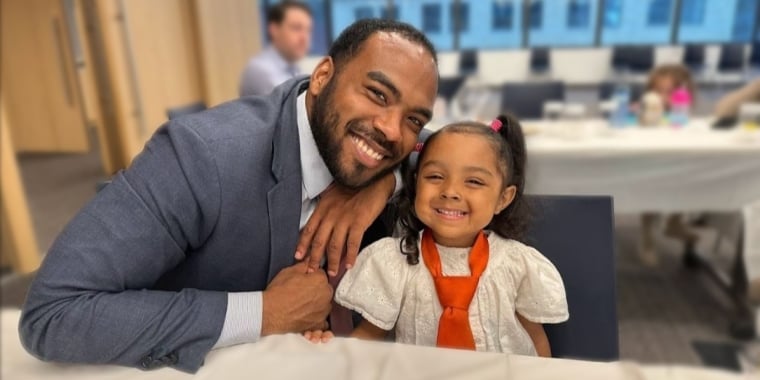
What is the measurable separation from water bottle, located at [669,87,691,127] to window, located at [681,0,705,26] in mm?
4603

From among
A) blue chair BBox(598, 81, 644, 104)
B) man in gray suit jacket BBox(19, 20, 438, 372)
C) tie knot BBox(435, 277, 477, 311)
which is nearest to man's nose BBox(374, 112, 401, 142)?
man in gray suit jacket BBox(19, 20, 438, 372)

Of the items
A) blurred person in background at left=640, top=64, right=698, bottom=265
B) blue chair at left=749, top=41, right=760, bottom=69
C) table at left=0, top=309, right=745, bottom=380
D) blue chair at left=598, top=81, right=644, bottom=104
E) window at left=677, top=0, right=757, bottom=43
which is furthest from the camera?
window at left=677, top=0, right=757, bottom=43

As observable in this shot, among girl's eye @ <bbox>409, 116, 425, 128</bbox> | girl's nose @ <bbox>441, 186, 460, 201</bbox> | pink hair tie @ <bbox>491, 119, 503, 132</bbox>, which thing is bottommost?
girl's nose @ <bbox>441, 186, 460, 201</bbox>

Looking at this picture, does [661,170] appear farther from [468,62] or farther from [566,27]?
[566,27]

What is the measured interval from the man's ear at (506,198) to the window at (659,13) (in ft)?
22.5

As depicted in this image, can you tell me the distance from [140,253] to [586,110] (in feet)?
8.92

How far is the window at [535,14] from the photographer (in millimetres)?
6764

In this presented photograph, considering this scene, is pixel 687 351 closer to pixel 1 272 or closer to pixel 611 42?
pixel 1 272

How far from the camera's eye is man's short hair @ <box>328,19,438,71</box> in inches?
39.8

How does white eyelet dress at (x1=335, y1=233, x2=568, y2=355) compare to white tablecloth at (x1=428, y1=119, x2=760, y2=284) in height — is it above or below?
above

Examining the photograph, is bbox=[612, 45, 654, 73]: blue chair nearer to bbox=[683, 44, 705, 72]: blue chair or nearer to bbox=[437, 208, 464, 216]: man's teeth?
bbox=[683, 44, 705, 72]: blue chair

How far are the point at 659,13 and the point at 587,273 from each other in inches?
273

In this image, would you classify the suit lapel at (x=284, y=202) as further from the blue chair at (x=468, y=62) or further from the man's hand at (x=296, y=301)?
the blue chair at (x=468, y=62)

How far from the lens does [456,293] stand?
922 millimetres
